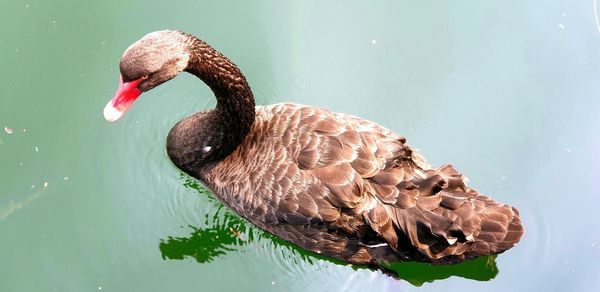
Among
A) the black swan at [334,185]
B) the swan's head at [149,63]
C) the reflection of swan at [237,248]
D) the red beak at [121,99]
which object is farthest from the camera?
the reflection of swan at [237,248]

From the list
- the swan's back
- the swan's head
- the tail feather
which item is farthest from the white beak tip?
the tail feather

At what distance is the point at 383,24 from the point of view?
203 inches

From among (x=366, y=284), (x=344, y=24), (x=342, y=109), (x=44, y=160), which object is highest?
(x=344, y=24)

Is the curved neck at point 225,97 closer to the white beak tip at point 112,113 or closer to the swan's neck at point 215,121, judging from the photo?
the swan's neck at point 215,121

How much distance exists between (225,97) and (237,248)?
98 centimetres

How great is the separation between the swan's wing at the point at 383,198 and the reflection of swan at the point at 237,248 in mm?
511

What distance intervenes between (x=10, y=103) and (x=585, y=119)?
3.96 metres

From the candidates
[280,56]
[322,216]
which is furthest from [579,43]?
[322,216]

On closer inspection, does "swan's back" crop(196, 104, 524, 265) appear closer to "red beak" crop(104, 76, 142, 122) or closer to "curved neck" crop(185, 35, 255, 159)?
"curved neck" crop(185, 35, 255, 159)

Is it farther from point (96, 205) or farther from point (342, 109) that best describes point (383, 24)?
point (96, 205)

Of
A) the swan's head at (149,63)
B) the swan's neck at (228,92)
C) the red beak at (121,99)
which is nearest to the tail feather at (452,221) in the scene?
the swan's neck at (228,92)

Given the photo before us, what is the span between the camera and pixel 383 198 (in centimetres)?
366

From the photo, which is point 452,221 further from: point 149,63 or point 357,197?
point 149,63

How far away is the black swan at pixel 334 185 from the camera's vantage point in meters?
3.64
